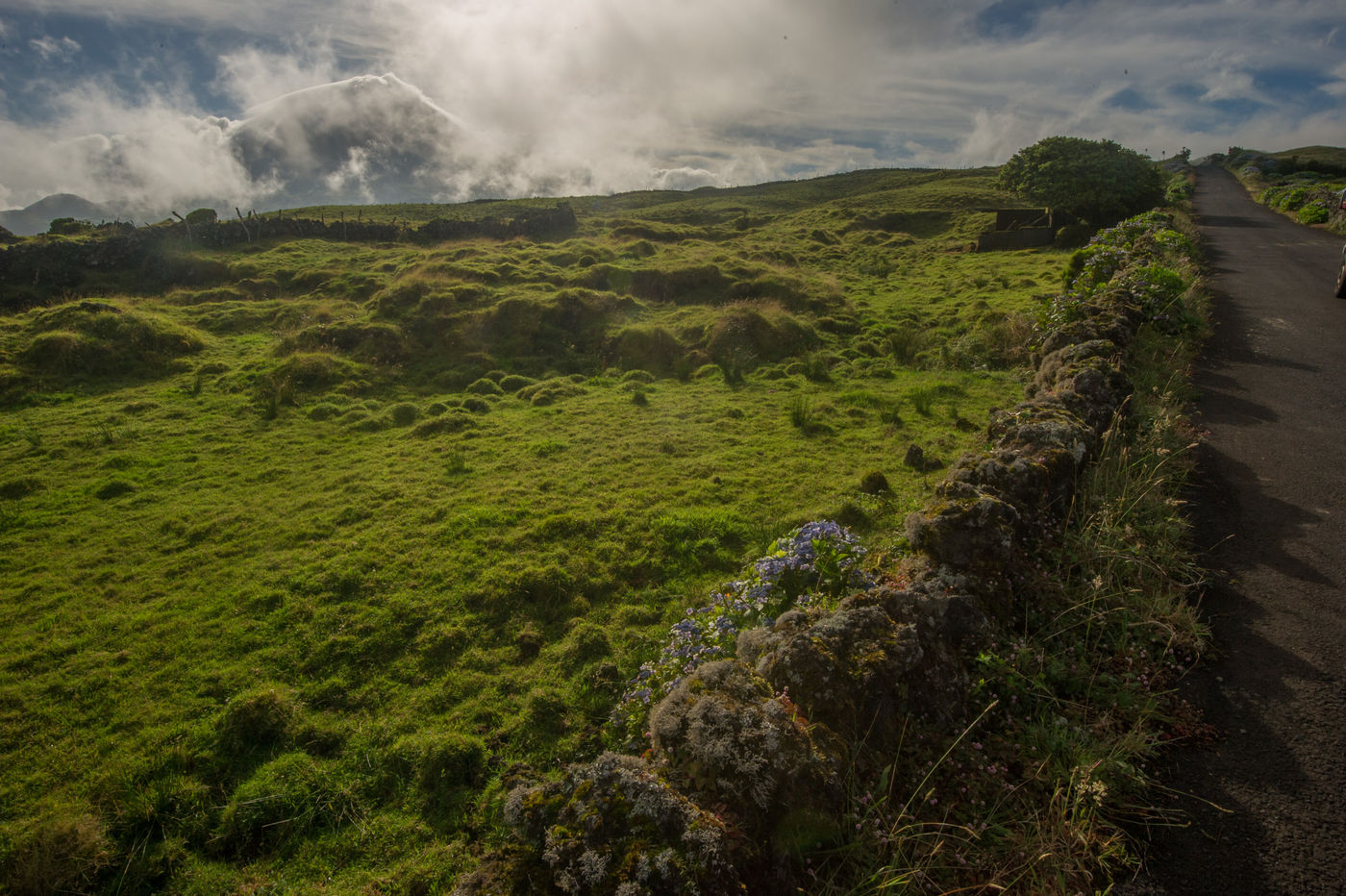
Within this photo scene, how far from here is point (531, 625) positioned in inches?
294

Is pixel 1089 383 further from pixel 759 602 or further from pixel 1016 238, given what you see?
pixel 1016 238

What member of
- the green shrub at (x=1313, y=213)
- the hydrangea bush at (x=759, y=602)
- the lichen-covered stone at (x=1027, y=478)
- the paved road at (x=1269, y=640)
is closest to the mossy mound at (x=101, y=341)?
the hydrangea bush at (x=759, y=602)

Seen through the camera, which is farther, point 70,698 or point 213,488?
point 213,488

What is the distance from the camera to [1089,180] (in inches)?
1362

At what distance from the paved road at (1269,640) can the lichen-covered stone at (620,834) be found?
2.54 meters

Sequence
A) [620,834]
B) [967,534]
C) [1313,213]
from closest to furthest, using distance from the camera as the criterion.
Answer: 1. [620,834]
2. [967,534]
3. [1313,213]

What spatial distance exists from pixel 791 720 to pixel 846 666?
766mm

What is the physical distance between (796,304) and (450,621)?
19.3m

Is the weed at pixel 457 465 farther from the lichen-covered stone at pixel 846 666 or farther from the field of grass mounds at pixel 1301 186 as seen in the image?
the field of grass mounds at pixel 1301 186

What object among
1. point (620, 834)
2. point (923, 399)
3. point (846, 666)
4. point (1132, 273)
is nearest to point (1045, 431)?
point (846, 666)

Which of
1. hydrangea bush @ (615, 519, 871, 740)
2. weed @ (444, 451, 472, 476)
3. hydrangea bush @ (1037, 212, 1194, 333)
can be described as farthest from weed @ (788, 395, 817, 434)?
weed @ (444, 451, 472, 476)

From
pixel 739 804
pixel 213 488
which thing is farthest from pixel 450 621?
pixel 213 488

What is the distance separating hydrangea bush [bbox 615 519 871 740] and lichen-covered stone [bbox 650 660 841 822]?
1.56m

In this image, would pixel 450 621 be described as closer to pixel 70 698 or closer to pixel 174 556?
pixel 70 698
